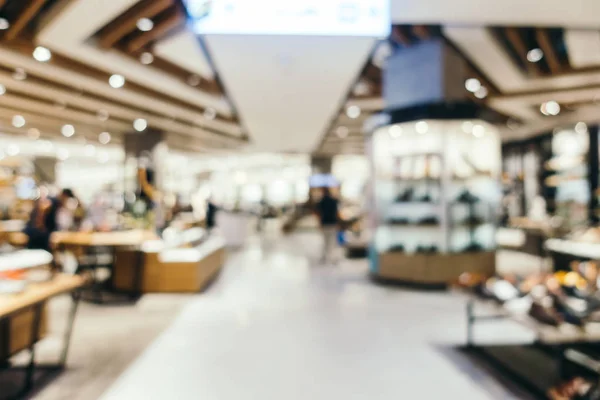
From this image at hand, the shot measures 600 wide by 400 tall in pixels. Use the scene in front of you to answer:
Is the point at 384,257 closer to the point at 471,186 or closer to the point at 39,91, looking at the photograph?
the point at 471,186

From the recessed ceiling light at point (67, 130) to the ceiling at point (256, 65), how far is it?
201 mm

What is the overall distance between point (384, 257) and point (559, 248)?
2383mm

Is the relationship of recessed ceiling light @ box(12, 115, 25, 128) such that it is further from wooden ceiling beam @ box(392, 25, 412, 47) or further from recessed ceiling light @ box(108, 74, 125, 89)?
wooden ceiling beam @ box(392, 25, 412, 47)

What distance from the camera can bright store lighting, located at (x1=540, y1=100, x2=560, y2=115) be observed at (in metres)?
10.7

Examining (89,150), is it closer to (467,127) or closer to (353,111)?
(353,111)

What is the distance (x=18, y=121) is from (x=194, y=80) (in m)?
6.04

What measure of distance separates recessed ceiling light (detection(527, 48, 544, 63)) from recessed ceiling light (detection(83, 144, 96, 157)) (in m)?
14.9

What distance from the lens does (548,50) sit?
7129mm

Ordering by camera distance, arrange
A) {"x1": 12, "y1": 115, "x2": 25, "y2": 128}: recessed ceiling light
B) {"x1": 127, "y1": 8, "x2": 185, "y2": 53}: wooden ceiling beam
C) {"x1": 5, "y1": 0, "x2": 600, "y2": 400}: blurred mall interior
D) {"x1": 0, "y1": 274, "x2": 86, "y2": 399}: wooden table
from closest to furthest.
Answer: {"x1": 0, "y1": 274, "x2": 86, "y2": 399}: wooden table
{"x1": 5, "y1": 0, "x2": 600, "y2": 400}: blurred mall interior
{"x1": 127, "y1": 8, "x2": 185, "y2": 53}: wooden ceiling beam
{"x1": 12, "y1": 115, "x2": 25, "y2": 128}: recessed ceiling light

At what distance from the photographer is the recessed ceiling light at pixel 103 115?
36.6ft

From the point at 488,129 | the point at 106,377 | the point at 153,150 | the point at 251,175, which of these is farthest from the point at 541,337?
the point at 251,175

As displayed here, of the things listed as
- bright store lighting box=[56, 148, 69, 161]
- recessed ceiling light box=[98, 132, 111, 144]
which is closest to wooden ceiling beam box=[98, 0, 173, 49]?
recessed ceiling light box=[98, 132, 111, 144]

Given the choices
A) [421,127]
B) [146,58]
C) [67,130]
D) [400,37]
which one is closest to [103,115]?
[67,130]

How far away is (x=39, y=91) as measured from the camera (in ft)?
29.4
